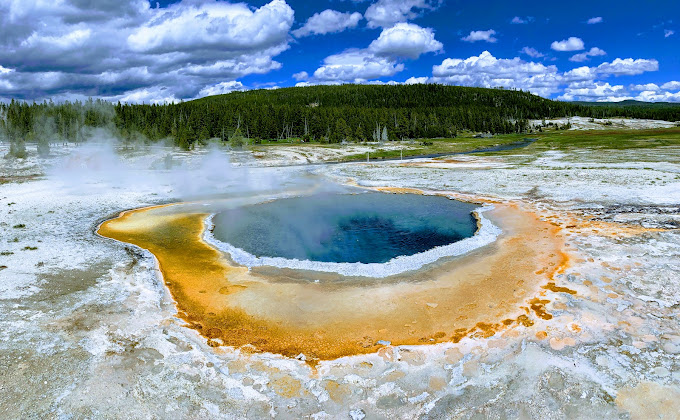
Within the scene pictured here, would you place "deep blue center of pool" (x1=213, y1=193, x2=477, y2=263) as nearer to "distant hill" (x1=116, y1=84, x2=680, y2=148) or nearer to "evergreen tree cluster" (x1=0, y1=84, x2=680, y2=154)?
"evergreen tree cluster" (x1=0, y1=84, x2=680, y2=154)

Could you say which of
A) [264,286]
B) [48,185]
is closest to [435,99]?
[48,185]

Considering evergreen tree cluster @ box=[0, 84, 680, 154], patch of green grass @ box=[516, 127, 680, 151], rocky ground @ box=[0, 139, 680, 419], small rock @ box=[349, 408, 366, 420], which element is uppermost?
evergreen tree cluster @ box=[0, 84, 680, 154]

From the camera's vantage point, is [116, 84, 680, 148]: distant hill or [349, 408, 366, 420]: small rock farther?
[116, 84, 680, 148]: distant hill

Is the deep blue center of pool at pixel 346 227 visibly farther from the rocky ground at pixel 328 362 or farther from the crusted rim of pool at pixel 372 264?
the rocky ground at pixel 328 362

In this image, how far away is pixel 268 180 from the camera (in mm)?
35594

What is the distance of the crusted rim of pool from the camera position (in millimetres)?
Answer: 12609

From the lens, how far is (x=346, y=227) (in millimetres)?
19266

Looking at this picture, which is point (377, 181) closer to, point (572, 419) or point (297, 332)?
point (297, 332)

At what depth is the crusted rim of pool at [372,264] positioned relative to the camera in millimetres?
12609

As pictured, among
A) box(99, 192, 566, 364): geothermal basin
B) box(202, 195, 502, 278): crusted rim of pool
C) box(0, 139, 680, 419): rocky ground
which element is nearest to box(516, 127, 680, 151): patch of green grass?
box(99, 192, 566, 364): geothermal basin

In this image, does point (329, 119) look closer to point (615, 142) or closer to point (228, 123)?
point (228, 123)

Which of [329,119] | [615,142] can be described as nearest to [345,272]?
[615,142]

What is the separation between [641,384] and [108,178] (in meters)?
38.9

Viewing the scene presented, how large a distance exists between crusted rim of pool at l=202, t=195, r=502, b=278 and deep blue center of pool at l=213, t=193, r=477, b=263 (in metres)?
0.71
